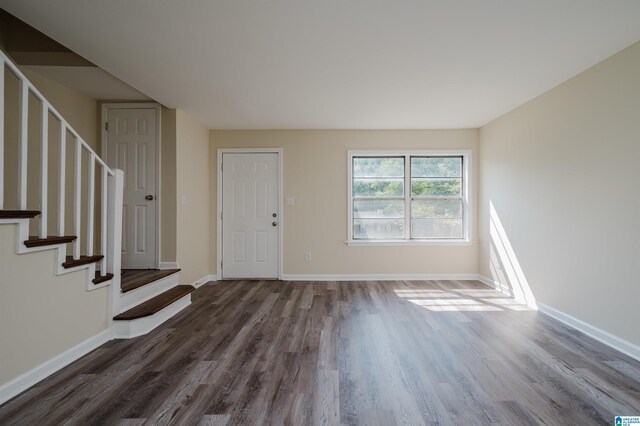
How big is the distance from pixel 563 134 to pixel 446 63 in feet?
5.21

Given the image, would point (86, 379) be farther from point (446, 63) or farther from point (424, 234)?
point (424, 234)

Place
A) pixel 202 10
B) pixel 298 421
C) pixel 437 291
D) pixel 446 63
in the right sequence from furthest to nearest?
pixel 437 291 → pixel 446 63 → pixel 202 10 → pixel 298 421

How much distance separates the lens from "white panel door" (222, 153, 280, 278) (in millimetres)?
5070

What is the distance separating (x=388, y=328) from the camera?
118 inches

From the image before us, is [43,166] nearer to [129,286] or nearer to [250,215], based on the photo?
[129,286]

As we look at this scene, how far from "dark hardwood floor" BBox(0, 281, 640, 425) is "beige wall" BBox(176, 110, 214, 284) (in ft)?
4.00

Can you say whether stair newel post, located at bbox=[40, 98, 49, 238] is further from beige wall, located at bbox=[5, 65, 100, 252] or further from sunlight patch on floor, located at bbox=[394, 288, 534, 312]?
sunlight patch on floor, located at bbox=[394, 288, 534, 312]

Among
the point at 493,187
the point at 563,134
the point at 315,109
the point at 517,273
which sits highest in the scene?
the point at 315,109

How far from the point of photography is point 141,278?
349 cm

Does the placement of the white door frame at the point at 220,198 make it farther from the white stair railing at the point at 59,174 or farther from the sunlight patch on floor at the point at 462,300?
the white stair railing at the point at 59,174

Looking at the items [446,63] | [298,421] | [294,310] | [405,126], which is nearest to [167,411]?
[298,421]

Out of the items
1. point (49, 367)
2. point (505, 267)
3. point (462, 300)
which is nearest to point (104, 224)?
point (49, 367)

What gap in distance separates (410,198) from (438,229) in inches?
28.1

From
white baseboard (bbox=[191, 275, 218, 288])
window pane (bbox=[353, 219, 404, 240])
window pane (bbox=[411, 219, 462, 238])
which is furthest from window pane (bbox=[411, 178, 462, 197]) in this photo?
white baseboard (bbox=[191, 275, 218, 288])
